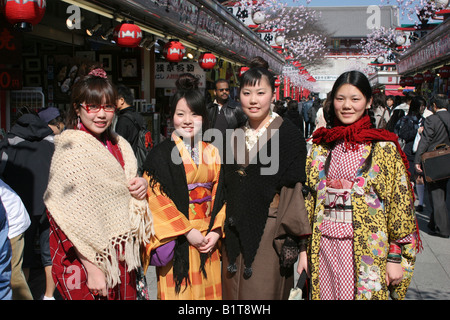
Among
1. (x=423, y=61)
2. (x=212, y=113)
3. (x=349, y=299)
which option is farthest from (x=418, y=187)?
(x=423, y=61)

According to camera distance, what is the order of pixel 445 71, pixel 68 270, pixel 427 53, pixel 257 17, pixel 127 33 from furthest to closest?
pixel 427 53 < pixel 257 17 < pixel 445 71 < pixel 127 33 < pixel 68 270

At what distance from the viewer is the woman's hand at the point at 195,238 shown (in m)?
2.72

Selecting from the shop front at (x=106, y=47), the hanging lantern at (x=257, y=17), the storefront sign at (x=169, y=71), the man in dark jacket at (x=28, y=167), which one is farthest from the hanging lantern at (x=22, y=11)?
the hanging lantern at (x=257, y=17)

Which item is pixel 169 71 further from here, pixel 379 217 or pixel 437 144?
pixel 379 217

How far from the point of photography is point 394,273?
102 inches

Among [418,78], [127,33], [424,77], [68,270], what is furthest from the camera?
[418,78]

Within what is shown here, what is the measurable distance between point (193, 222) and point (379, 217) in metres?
1.14

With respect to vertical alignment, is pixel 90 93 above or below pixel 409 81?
below

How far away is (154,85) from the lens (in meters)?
10.7

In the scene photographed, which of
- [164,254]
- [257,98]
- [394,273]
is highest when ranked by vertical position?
[257,98]

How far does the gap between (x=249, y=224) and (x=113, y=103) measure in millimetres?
1110

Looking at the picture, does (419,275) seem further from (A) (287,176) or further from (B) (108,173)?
(B) (108,173)

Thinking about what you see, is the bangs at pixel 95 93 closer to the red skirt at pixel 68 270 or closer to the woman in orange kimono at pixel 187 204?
the woman in orange kimono at pixel 187 204
